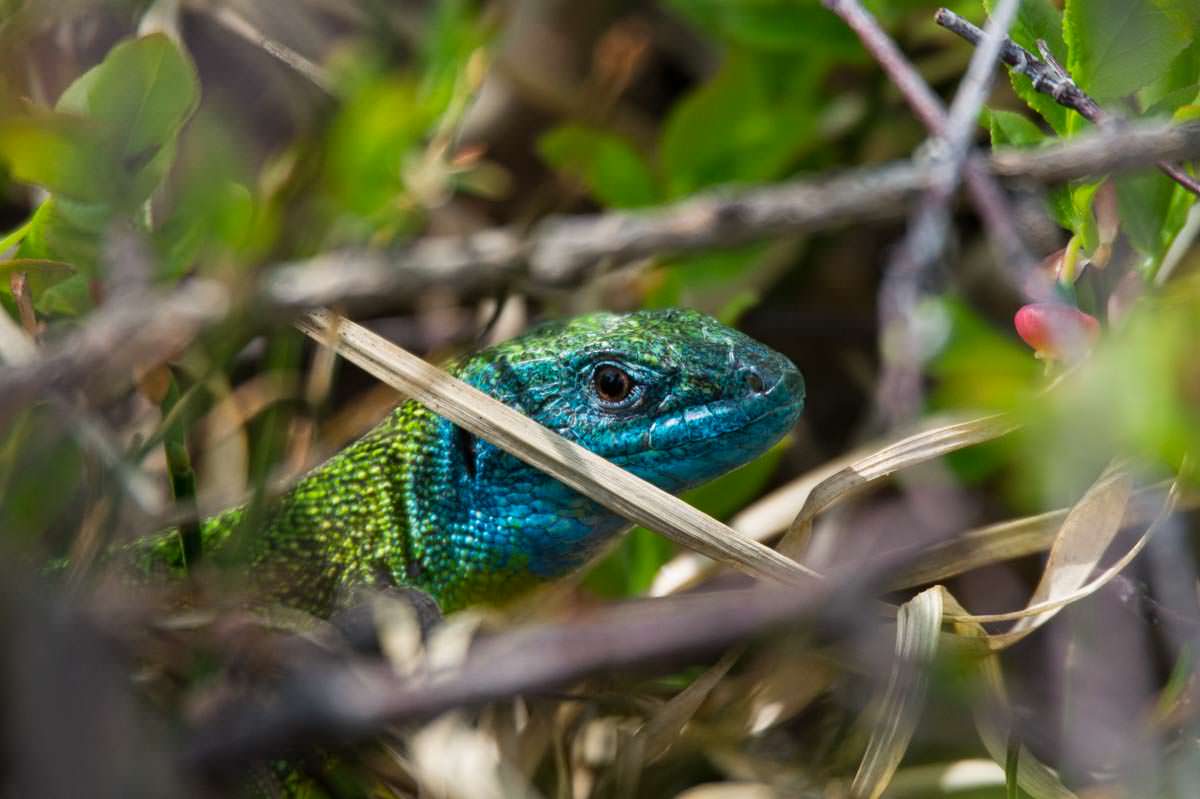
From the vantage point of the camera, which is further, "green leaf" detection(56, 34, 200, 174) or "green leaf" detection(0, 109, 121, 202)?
"green leaf" detection(56, 34, 200, 174)

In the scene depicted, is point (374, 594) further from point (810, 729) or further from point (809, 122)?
point (809, 122)

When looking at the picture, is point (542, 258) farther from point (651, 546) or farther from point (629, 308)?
point (629, 308)

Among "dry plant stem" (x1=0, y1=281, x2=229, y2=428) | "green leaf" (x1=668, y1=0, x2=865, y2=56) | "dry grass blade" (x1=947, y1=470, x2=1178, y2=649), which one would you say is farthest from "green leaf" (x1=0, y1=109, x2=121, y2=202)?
"green leaf" (x1=668, y1=0, x2=865, y2=56)

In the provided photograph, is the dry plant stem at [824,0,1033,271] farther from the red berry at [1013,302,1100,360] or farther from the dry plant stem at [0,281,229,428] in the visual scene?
the dry plant stem at [0,281,229,428]

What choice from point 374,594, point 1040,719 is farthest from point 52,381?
point 1040,719

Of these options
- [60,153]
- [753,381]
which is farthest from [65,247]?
[753,381]
